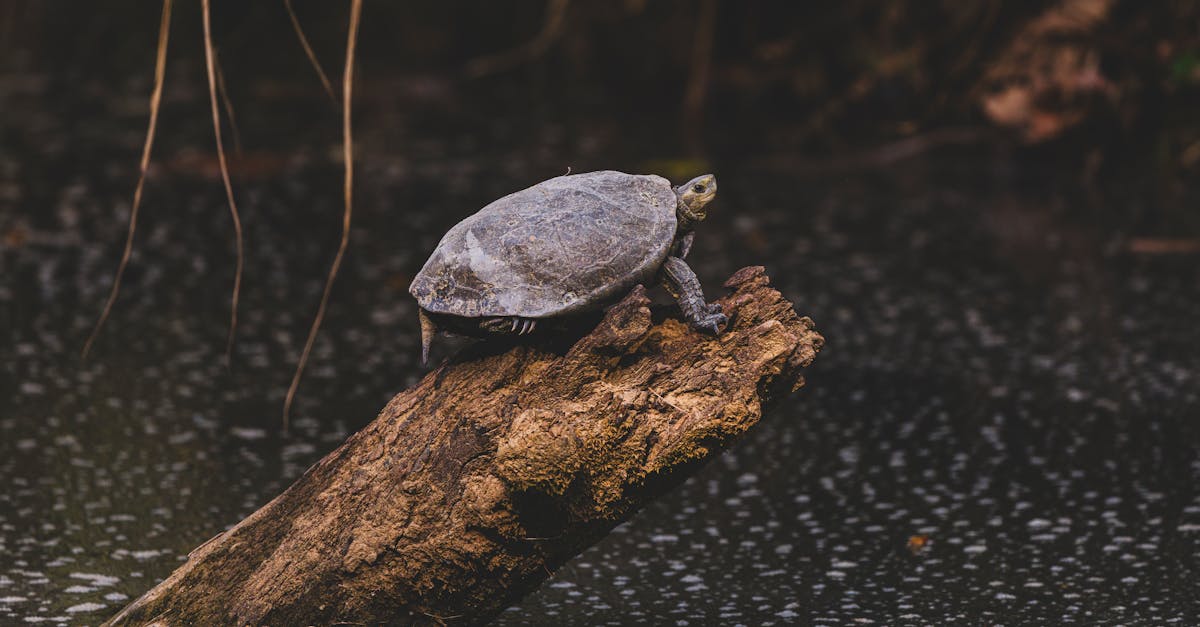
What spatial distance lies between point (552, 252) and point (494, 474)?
1.14 feet

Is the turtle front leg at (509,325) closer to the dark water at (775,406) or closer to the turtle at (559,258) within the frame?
the turtle at (559,258)

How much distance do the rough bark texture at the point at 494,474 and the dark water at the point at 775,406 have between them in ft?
1.28

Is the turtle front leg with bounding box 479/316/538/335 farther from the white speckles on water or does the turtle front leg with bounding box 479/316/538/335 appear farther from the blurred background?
the white speckles on water

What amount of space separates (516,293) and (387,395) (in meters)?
1.76

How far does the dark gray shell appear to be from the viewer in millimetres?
2258

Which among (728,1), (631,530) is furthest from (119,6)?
(631,530)

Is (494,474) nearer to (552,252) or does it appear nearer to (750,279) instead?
(552,252)

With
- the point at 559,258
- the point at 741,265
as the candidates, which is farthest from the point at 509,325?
the point at 741,265

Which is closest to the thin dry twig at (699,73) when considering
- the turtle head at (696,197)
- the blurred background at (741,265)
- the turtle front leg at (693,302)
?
the blurred background at (741,265)

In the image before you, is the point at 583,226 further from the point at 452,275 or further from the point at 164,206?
the point at 164,206

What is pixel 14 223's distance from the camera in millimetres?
5660

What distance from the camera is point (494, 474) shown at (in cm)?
221

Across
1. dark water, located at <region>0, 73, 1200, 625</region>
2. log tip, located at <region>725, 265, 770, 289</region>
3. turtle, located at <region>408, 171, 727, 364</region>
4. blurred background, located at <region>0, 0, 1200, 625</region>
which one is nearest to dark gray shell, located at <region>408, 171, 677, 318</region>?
turtle, located at <region>408, 171, 727, 364</region>

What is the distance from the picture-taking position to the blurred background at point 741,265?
9.78 feet
